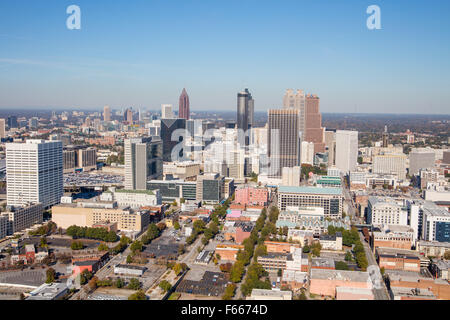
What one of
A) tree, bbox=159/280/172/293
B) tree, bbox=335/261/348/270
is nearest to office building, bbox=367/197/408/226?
tree, bbox=335/261/348/270

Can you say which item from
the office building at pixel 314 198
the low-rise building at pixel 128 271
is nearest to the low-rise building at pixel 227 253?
the low-rise building at pixel 128 271

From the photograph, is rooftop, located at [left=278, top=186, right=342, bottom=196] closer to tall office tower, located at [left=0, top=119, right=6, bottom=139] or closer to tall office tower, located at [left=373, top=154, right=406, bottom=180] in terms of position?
tall office tower, located at [left=373, top=154, right=406, bottom=180]

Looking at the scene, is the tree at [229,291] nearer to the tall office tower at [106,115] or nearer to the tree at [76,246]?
the tree at [76,246]

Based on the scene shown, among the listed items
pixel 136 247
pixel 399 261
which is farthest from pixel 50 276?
pixel 399 261

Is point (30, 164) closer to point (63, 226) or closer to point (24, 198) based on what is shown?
point (24, 198)
